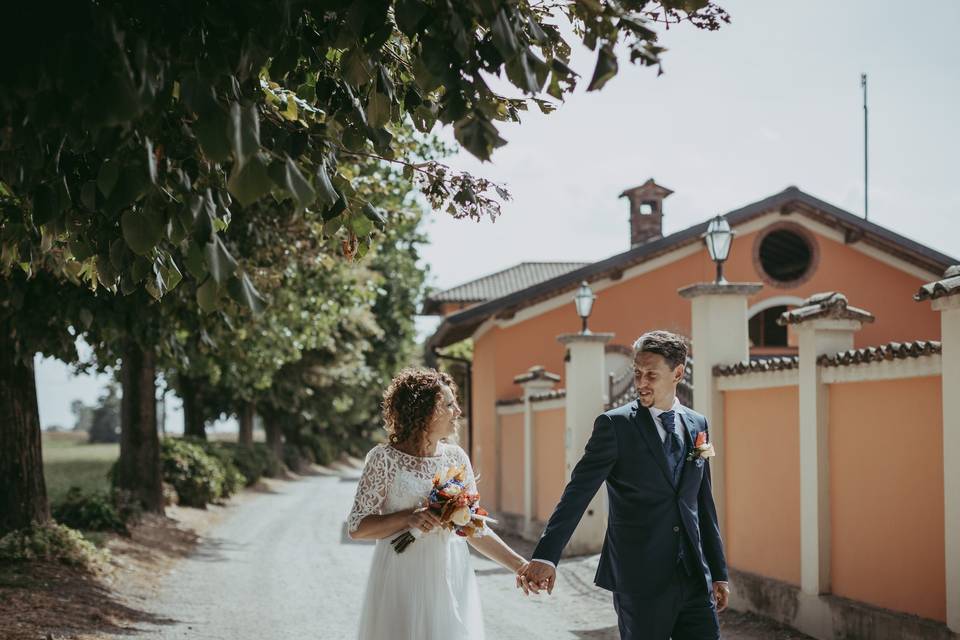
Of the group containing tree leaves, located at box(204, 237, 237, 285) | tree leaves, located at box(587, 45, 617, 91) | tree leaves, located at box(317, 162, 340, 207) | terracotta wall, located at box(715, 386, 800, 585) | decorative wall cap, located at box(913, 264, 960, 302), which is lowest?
terracotta wall, located at box(715, 386, 800, 585)

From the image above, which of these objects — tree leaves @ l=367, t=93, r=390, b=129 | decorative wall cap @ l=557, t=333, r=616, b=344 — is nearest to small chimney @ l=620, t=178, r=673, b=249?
decorative wall cap @ l=557, t=333, r=616, b=344

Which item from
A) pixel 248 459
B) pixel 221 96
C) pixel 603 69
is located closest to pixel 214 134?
pixel 221 96

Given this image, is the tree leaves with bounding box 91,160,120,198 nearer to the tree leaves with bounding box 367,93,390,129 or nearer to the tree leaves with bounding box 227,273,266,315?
the tree leaves with bounding box 227,273,266,315

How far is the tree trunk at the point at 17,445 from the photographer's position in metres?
11.0

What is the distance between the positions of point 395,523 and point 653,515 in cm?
116

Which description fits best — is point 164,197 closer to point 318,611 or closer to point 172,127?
point 172,127

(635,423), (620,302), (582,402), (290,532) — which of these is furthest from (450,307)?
(635,423)

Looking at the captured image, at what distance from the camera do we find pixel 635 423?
4785 millimetres

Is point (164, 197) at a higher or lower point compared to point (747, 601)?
higher

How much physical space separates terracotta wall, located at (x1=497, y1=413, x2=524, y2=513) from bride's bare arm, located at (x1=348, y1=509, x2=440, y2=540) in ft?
48.1

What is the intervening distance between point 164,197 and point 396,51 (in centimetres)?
148

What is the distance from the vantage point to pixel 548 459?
1698 centimetres

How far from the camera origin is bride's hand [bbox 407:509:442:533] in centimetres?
463

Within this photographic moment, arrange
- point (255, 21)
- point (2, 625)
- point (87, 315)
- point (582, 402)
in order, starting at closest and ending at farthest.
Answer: point (255, 21), point (2, 625), point (87, 315), point (582, 402)
